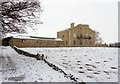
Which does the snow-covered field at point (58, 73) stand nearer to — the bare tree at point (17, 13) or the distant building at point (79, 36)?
the bare tree at point (17, 13)

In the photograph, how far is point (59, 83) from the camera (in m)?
9.76

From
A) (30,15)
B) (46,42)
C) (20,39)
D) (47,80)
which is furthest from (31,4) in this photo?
(46,42)

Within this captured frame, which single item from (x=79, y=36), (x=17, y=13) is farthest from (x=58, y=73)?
(x=79, y=36)

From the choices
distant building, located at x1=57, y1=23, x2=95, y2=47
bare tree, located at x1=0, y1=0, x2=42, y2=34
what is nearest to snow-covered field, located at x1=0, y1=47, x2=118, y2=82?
bare tree, located at x1=0, y1=0, x2=42, y2=34

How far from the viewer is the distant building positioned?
6994 cm

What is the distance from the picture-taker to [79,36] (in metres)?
70.4

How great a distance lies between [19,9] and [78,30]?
176ft

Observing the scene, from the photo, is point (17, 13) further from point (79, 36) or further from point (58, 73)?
point (79, 36)

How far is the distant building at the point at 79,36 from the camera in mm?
69938

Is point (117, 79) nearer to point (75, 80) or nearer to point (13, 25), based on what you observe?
point (75, 80)

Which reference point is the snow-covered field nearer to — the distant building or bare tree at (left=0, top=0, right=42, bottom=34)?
bare tree at (left=0, top=0, right=42, bottom=34)

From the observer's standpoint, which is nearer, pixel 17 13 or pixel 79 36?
pixel 17 13

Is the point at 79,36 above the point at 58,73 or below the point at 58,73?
above

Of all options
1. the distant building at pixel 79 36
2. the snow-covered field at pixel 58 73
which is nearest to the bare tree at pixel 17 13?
the snow-covered field at pixel 58 73
